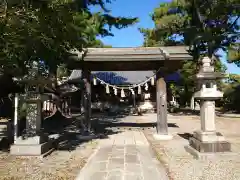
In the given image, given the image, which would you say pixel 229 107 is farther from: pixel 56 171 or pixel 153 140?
pixel 56 171

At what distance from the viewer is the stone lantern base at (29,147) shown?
6957 mm

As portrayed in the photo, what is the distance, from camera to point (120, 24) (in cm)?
1425

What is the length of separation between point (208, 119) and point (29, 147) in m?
4.82

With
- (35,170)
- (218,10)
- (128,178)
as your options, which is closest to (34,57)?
(35,170)

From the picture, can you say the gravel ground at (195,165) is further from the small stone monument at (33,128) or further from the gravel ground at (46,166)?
the small stone monument at (33,128)

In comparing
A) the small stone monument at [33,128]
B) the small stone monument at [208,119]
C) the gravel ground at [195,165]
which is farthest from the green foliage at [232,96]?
the small stone monument at [33,128]

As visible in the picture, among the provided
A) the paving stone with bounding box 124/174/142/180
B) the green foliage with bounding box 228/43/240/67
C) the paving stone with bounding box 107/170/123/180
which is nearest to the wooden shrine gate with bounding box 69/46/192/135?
the paving stone with bounding box 107/170/123/180

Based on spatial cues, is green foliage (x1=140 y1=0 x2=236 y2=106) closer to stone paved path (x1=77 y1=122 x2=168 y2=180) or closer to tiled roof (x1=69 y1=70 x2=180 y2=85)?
tiled roof (x1=69 y1=70 x2=180 y2=85)

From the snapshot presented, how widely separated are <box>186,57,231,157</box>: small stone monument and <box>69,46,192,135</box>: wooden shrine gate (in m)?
2.52

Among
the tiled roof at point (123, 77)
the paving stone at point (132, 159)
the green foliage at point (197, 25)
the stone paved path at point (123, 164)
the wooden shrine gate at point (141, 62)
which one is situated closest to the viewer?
the stone paved path at point (123, 164)

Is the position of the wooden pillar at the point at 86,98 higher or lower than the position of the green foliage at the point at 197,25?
lower

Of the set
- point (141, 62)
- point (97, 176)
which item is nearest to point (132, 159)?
point (97, 176)

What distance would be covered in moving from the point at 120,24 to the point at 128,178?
413 inches

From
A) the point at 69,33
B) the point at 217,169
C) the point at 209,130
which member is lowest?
the point at 217,169
